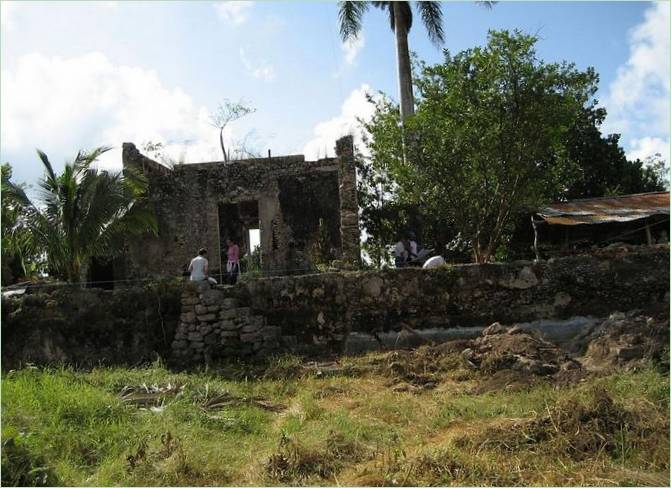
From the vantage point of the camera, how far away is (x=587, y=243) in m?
14.8

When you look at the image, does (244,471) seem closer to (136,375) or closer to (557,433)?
(557,433)

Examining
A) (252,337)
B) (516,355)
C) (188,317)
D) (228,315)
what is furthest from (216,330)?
(516,355)

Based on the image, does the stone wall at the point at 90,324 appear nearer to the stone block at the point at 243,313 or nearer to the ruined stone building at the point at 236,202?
the stone block at the point at 243,313

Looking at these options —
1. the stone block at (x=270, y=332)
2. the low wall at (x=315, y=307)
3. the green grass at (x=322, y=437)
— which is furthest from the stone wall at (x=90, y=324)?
the green grass at (x=322, y=437)

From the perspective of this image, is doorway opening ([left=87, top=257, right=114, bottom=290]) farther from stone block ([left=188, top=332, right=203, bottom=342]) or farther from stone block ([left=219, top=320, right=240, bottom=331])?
stone block ([left=219, top=320, right=240, bottom=331])

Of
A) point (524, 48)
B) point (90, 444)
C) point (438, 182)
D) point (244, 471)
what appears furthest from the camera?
point (438, 182)

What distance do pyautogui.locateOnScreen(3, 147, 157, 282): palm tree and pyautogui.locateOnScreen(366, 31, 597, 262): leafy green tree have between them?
603 centimetres

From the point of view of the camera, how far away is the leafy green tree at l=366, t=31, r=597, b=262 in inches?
450

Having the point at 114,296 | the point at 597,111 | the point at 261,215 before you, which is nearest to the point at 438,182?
the point at 261,215

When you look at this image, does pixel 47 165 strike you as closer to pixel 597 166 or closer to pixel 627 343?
pixel 627 343

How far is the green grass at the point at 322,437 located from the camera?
13.7 feet

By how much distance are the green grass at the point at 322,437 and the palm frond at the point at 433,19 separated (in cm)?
1241

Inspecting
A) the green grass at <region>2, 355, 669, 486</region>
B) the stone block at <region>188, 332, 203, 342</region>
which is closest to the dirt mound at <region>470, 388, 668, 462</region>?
the green grass at <region>2, 355, 669, 486</region>

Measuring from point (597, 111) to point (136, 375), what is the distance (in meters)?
18.9
